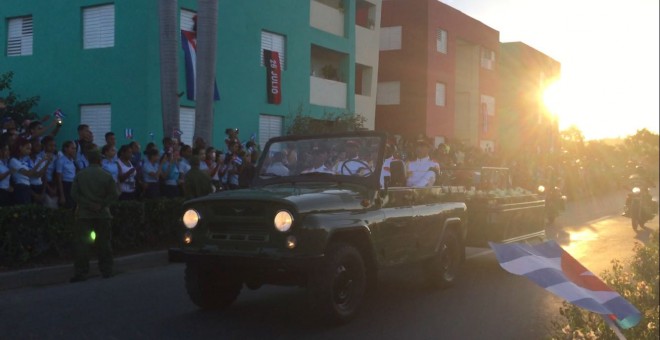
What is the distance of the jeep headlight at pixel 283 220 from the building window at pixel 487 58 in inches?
1517

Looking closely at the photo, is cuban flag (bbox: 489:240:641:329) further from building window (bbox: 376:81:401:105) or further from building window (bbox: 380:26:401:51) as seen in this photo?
building window (bbox: 380:26:401:51)

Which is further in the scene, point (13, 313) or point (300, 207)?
point (13, 313)

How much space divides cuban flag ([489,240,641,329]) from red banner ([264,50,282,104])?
2020cm

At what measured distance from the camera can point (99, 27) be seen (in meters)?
19.2

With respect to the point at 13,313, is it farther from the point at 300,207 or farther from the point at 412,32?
the point at 412,32

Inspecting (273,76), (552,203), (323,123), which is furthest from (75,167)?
(323,123)

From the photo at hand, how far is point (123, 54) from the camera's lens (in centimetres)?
1859

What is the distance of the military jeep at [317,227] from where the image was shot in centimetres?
580

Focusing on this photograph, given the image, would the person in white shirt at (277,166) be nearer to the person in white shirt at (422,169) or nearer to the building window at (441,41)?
the person in white shirt at (422,169)

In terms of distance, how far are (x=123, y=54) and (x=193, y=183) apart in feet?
29.2

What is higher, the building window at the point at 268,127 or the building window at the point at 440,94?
the building window at the point at 440,94

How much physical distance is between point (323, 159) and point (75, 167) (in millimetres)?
6071

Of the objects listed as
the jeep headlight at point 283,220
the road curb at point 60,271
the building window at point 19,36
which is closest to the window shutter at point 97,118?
the building window at point 19,36

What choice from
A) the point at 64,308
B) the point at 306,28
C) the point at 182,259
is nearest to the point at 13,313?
the point at 64,308
